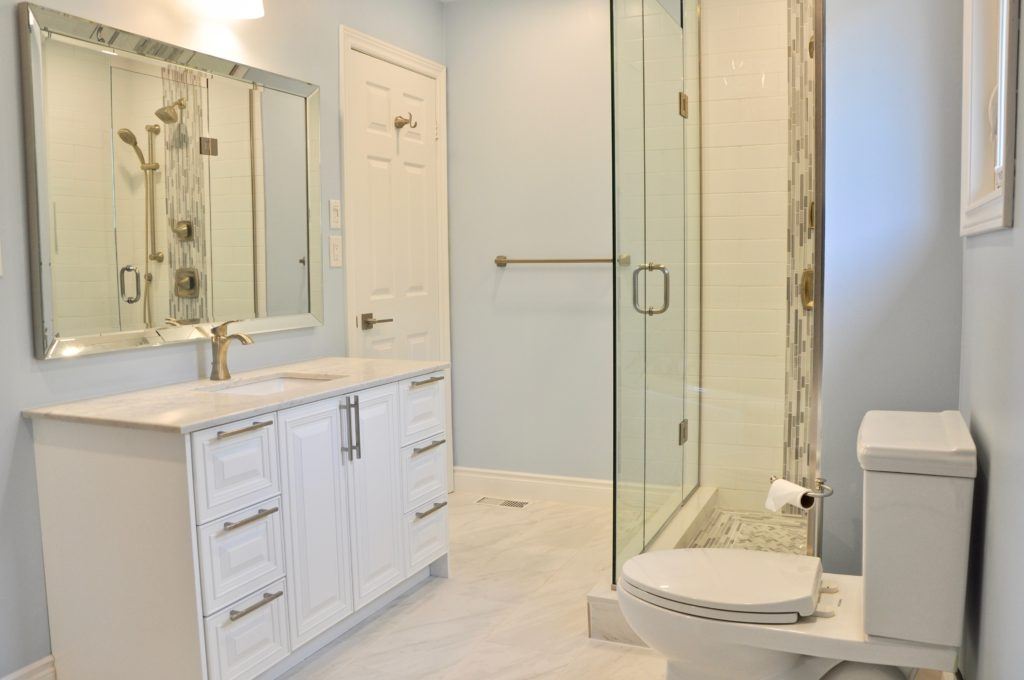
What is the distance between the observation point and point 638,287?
2.66 meters

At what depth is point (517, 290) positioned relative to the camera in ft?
13.6

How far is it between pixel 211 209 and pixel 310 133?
2.03ft

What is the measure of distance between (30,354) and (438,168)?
2.27 m

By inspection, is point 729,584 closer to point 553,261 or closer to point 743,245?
point 743,245

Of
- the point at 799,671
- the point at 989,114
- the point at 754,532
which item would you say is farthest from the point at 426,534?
the point at 989,114

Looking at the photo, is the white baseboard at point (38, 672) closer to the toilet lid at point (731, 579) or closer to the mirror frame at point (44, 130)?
the mirror frame at point (44, 130)

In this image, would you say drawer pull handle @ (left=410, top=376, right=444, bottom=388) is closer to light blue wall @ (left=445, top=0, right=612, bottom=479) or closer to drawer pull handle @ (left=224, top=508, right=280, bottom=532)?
drawer pull handle @ (left=224, top=508, right=280, bottom=532)

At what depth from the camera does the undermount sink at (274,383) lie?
8.89ft

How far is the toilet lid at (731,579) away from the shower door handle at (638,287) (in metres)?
0.81

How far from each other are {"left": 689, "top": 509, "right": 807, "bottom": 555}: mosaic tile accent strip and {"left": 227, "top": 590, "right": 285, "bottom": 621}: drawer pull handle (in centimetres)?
131

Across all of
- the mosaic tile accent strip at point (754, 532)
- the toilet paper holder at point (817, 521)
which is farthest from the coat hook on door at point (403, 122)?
the toilet paper holder at point (817, 521)

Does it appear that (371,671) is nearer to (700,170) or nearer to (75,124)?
(75,124)

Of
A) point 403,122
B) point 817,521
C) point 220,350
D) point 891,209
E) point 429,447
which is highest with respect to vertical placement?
point 403,122

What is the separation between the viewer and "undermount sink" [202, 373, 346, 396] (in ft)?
8.89
